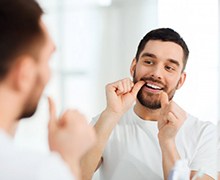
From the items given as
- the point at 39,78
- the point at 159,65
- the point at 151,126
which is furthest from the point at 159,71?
the point at 39,78

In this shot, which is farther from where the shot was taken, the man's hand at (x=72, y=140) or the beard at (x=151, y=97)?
the beard at (x=151, y=97)

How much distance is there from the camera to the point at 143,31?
2.95 ft

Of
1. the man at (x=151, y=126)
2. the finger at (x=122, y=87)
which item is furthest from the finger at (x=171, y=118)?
the finger at (x=122, y=87)

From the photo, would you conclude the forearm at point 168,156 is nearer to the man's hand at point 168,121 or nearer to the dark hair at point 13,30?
the man's hand at point 168,121

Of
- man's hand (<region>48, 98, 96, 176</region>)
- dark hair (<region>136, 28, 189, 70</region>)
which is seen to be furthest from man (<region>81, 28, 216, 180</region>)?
man's hand (<region>48, 98, 96, 176</region>)

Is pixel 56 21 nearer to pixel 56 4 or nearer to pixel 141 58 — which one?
pixel 56 4

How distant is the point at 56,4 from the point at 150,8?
0.70 feet

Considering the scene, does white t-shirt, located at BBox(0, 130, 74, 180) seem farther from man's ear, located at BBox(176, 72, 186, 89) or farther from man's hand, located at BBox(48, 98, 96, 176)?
man's ear, located at BBox(176, 72, 186, 89)

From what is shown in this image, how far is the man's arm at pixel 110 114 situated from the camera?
2.78 feet

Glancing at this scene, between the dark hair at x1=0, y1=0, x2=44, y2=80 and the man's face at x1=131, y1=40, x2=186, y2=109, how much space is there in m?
0.37

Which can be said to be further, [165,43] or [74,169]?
[165,43]

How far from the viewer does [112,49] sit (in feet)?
2.98

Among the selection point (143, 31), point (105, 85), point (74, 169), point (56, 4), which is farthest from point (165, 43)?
point (74, 169)

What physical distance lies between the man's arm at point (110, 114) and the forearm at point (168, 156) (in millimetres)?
114
